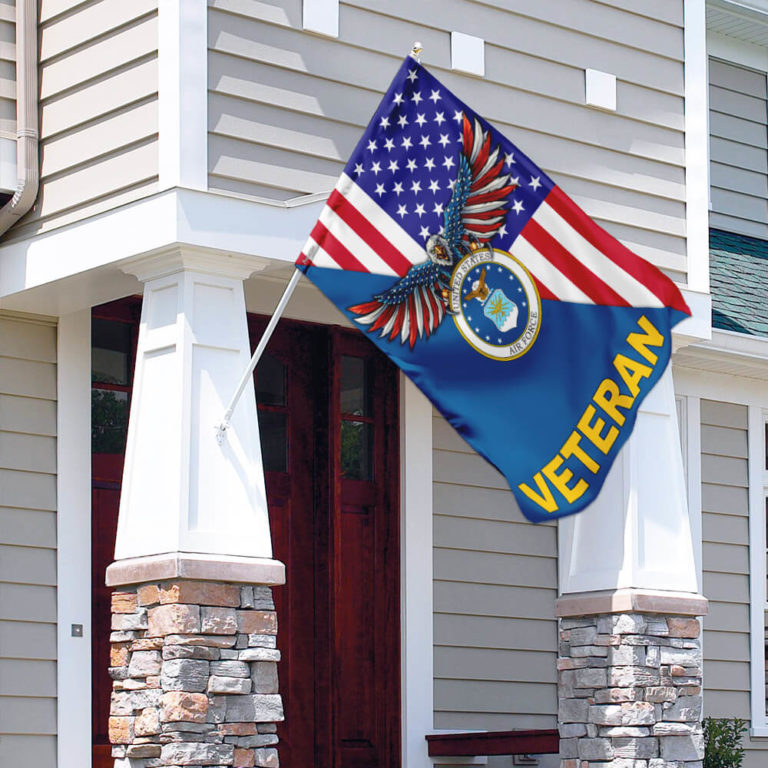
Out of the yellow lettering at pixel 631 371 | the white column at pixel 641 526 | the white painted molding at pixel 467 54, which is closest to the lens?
the yellow lettering at pixel 631 371

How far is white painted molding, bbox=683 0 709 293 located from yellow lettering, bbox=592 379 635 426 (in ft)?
7.19

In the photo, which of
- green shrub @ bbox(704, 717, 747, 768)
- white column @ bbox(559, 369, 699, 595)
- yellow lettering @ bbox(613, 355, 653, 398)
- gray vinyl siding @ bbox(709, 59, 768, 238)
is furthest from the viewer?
gray vinyl siding @ bbox(709, 59, 768, 238)

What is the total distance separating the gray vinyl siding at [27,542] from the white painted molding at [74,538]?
0.15ft

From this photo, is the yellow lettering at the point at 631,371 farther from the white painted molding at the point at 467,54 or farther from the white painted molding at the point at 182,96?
the white painted molding at the point at 182,96

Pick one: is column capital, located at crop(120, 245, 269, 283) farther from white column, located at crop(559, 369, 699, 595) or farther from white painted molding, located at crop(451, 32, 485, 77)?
white column, located at crop(559, 369, 699, 595)

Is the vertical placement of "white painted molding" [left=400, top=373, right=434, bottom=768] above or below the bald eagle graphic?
below

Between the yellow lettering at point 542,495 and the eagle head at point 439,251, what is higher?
the eagle head at point 439,251

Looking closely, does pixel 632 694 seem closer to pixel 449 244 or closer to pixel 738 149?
pixel 449 244

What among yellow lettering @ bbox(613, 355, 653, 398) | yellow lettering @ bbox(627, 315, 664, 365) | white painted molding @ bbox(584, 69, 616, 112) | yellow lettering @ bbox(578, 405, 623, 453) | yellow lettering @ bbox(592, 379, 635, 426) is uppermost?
white painted molding @ bbox(584, 69, 616, 112)

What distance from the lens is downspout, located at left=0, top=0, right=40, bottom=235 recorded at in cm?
834

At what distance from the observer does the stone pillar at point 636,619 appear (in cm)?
859

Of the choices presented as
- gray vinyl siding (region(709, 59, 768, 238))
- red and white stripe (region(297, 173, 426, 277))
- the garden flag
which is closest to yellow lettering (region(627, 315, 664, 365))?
the garden flag

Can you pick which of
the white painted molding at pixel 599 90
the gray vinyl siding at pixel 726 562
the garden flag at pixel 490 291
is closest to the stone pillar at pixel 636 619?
the garden flag at pixel 490 291

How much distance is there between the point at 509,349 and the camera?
302 inches
